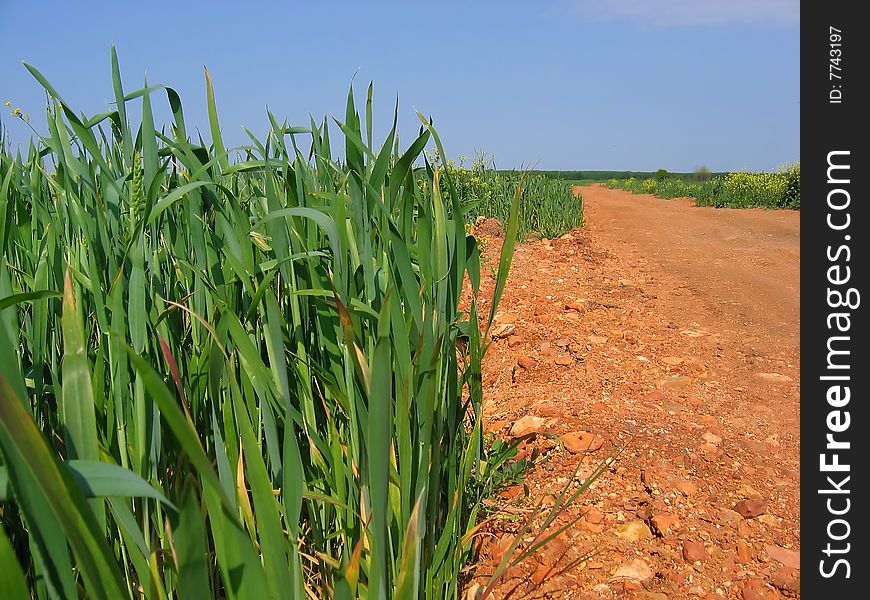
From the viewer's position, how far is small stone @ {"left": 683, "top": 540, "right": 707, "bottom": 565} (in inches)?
60.6

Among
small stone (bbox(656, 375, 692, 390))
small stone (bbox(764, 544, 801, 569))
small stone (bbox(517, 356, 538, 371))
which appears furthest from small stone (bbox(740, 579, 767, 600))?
small stone (bbox(517, 356, 538, 371))

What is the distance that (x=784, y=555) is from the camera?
157cm

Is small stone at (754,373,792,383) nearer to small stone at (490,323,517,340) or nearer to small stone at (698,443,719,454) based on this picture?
small stone at (698,443,719,454)

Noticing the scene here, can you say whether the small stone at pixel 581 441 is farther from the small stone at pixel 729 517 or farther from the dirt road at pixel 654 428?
the small stone at pixel 729 517

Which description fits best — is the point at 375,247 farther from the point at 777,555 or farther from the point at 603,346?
the point at 603,346

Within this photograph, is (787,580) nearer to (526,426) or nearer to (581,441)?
(581,441)

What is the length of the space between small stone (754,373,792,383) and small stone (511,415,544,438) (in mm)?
1158

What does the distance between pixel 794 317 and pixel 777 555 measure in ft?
8.40

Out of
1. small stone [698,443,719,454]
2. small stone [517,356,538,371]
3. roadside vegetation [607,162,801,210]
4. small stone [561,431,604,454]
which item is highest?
roadside vegetation [607,162,801,210]

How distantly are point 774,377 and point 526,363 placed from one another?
102 cm

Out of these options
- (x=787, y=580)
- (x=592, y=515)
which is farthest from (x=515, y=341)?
(x=787, y=580)

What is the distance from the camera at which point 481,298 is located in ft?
13.9

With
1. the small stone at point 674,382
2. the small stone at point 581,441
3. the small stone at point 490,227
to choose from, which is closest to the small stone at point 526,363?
the small stone at point 674,382

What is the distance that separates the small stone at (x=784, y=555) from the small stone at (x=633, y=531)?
27cm
